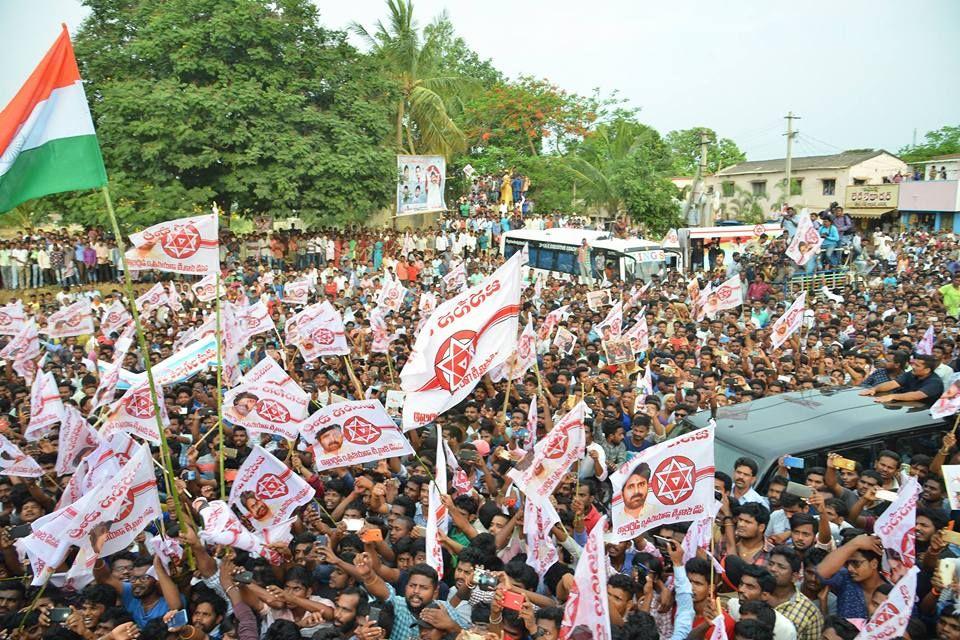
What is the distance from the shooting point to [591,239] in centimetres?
2161

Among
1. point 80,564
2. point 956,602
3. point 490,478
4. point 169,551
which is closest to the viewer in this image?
point 956,602

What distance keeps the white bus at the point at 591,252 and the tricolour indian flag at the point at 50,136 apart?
13.5 meters

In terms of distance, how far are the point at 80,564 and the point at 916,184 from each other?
4020 cm

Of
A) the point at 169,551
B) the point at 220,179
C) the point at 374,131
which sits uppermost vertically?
the point at 374,131

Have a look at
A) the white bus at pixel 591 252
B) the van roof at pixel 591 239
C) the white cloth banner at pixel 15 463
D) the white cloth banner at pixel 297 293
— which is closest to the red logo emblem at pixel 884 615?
the white cloth banner at pixel 15 463

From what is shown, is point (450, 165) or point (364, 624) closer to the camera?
point (364, 624)

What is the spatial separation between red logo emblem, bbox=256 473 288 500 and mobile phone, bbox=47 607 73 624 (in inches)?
57.9

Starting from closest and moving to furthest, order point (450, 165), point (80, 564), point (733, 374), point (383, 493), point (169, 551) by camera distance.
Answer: point (80, 564), point (169, 551), point (383, 493), point (733, 374), point (450, 165)

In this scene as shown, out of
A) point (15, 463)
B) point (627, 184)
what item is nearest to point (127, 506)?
point (15, 463)

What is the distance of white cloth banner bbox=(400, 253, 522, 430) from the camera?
660 cm

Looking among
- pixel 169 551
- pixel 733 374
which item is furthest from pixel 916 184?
pixel 169 551

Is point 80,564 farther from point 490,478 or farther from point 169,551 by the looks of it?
point 490,478

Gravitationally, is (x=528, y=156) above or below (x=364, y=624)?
Answer: above

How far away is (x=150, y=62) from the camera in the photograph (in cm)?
2355
